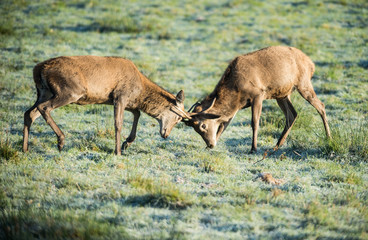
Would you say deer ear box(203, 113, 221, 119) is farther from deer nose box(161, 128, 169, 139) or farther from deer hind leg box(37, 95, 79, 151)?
deer hind leg box(37, 95, 79, 151)

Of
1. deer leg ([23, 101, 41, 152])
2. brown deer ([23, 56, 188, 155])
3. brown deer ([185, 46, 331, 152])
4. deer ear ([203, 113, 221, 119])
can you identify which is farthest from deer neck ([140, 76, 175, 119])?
deer leg ([23, 101, 41, 152])

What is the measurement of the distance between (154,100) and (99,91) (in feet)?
4.26

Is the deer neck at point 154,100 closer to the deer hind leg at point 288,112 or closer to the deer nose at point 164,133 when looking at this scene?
the deer nose at point 164,133

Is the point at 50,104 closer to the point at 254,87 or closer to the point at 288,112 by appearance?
the point at 254,87

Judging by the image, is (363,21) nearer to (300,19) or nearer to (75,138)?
(300,19)

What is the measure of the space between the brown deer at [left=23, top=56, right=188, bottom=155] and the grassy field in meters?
0.67

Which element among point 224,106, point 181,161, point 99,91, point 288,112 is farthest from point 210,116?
point 99,91

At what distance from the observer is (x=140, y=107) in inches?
338

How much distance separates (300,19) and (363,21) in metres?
3.18

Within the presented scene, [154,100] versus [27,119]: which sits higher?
[154,100]

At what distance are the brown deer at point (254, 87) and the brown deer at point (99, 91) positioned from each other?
66cm

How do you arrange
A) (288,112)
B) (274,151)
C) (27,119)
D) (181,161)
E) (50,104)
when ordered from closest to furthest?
(50,104) → (181,161) → (27,119) → (274,151) → (288,112)

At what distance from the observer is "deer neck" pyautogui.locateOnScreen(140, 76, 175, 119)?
28.2ft

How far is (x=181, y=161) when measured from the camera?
7609mm
